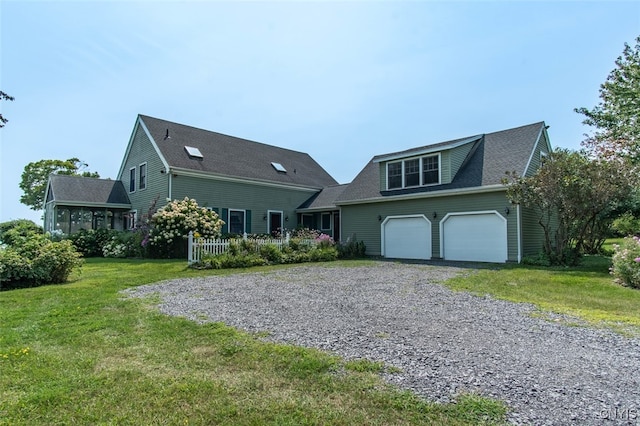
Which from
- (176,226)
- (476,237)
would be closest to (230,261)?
(176,226)

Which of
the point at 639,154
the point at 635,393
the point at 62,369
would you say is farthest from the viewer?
the point at 639,154

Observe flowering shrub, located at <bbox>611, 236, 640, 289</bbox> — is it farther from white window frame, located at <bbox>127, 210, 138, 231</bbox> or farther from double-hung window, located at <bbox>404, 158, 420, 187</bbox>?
white window frame, located at <bbox>127, 210, 138, 231</bbox>

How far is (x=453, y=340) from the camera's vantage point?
4121mm

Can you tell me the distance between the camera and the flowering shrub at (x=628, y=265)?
26.4 feet

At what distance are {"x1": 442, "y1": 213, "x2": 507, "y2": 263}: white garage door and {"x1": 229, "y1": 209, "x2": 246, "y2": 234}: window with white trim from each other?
10.4m

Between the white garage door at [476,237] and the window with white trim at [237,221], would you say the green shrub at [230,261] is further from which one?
the white garage door at [476,237]

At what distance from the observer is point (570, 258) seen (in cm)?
1232

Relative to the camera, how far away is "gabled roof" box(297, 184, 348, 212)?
821 inches

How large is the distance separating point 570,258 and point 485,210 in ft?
10.4

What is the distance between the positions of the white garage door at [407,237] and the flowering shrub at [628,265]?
7298mm

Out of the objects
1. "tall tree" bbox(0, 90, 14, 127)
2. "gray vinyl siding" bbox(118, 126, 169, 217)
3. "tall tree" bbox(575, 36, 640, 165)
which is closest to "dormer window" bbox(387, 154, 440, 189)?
"tall tree" bbox(575, 36, 640, 165)

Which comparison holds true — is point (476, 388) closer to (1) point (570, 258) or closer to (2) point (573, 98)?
(1) point (570, 258)

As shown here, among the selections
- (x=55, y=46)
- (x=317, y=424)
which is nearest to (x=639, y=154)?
(x=317, y=424)

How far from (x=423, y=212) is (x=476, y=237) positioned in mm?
2492
